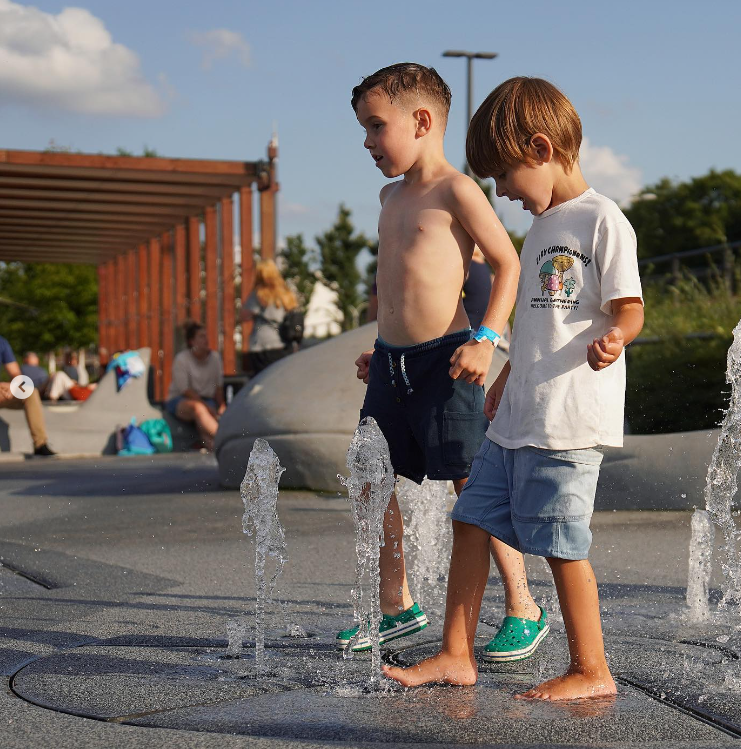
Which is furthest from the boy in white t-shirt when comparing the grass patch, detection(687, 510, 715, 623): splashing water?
the grass patch

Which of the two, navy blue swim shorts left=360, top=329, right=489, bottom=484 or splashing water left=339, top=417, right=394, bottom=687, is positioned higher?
navy blue swim shorts left=360, top=329, right=489, bottom=484

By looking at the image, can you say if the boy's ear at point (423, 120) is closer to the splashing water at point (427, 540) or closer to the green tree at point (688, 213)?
the splashing water at point (427, 540)

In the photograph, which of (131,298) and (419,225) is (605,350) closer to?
(419,225)

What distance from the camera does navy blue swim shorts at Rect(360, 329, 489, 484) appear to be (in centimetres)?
316

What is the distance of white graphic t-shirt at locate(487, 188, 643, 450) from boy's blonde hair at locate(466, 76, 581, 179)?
0.48 feet

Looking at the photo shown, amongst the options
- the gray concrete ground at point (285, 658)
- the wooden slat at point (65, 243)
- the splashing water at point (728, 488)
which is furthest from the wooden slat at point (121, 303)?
the splashing water at point (728, 488)

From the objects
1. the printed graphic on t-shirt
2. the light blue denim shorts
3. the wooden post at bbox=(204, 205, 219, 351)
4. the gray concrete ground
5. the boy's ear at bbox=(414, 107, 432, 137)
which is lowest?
the gray concrete ground

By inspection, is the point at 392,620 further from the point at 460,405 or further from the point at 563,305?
the point at 563,305

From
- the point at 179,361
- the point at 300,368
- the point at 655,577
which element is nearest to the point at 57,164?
the point at 179,361

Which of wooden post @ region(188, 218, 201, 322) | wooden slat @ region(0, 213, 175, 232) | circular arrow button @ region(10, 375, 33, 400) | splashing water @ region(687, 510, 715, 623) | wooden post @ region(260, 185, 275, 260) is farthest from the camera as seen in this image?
wooden slat @ region(0, 213, 175, 232)

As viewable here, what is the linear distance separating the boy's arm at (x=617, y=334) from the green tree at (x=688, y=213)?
41294 mm

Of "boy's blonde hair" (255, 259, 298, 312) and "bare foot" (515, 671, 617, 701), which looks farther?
"boy's blonde hair" (255, 259, 298, 312)

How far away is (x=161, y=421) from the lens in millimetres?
11508

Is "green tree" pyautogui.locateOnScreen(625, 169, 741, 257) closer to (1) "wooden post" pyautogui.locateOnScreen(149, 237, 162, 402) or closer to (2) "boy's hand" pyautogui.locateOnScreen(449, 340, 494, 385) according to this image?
(1) "wooden post" pyautogui.locateOnScreen(149, 237, 162, 402)
